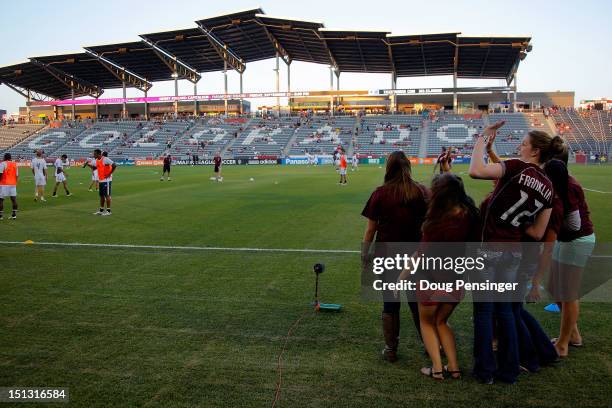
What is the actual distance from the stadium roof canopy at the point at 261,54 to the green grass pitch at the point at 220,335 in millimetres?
49079

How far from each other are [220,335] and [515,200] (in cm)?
342

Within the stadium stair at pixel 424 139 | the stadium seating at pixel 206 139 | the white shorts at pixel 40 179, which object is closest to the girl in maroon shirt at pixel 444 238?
the white shorts at pixel 40 179

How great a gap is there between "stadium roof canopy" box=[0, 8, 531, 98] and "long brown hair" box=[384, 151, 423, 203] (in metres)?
52.0

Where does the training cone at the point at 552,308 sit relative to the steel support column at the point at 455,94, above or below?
below

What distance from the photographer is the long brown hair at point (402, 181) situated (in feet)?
14.8

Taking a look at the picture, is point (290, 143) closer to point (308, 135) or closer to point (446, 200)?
point (308, 135)

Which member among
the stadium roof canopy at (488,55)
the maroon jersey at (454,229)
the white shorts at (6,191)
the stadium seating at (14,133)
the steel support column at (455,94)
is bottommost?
the white shorts at (6,191)

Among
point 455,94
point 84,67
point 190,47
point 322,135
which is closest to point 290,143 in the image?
point 322,135

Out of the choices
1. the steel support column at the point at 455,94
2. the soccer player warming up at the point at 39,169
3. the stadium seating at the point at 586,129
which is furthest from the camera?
the steel support column at the point at 455,94

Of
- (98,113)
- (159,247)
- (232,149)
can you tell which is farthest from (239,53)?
(159,247)

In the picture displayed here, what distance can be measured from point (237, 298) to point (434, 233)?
11.2ft

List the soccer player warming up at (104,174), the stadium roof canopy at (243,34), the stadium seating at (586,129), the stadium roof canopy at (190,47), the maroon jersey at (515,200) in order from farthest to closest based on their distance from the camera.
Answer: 1. the stadium roof canopy at (190,47)
2. the stadium seating at (586,129)
3. the stadium roof canopy at (243,34)
4. the soccer player warming up at (104,174)
5. the maroon jersey at (515,200)

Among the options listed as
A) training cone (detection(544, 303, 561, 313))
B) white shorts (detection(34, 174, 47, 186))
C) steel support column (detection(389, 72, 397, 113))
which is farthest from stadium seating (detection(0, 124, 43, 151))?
training cone (detection(544, 303, 561, 313))

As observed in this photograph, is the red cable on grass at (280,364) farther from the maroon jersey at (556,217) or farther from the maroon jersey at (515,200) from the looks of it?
the maroon jersey at (556,217)
